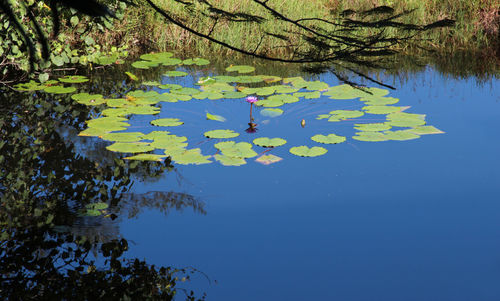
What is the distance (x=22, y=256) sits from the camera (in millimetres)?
2352

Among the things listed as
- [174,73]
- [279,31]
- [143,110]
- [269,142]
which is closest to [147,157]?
[269,142]

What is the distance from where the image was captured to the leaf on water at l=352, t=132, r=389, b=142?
3547mm

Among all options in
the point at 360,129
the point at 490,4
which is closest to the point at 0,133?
the point at 360,129

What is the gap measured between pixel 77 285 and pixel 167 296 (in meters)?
0.32

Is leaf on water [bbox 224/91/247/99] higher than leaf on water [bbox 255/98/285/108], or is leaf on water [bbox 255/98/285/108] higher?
leaf on water [bbox 224/91/247/99]

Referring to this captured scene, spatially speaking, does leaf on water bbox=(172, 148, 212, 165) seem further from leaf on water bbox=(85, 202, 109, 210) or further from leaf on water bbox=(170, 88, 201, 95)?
leaf on water bbox=(170, 88, 201, 95)

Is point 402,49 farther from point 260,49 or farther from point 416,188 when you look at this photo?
point 416,188

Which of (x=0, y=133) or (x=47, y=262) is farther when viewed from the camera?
(x=0, y=133)

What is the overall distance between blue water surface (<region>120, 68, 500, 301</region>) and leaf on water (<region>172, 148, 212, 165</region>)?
4cm

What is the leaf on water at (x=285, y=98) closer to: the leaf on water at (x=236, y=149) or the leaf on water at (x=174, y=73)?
the leaf on water at (x=236, y=149)

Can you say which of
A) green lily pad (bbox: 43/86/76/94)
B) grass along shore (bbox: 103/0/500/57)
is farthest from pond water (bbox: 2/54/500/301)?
grass along shore (bbox: 103/0/500/57)

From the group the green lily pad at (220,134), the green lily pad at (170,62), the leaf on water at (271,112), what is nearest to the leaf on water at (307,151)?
the green lily pad at (220,134)

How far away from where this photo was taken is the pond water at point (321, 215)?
2.25 meters

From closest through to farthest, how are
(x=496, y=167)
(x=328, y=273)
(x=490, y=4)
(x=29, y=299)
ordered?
(x=29, y=299) → (x=328, y=273) → (x=496, y=167) → (x=490, y=4)
